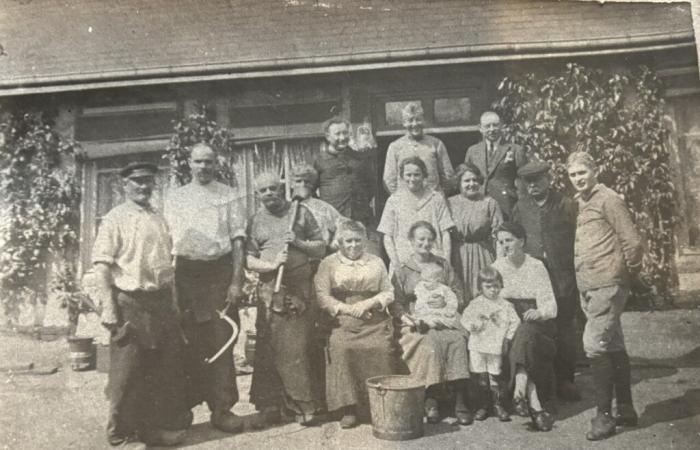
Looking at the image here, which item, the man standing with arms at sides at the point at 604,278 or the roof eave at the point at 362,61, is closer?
the man standing with arms at sides at the point at 604,278

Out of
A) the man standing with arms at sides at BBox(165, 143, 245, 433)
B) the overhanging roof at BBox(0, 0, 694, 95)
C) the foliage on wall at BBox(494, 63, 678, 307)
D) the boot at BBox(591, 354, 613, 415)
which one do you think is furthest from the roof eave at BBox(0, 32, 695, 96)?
the boot at BBox(591, 354, 613, 415)

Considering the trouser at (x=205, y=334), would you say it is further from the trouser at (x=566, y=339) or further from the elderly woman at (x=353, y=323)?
the trouser at (x=566, y=339)

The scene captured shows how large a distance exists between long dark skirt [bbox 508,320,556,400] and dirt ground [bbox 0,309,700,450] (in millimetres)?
225

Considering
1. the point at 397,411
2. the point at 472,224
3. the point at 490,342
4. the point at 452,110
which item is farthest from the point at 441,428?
the point at 452,110

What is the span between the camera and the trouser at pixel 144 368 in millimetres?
3346

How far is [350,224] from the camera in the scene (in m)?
3.81

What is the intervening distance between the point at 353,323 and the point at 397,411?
1.93ft

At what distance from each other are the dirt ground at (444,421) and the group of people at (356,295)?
0.10 m

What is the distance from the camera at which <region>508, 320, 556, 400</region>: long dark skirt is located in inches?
141

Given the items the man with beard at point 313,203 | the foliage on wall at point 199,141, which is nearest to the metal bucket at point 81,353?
the foliage on wall at point 199,141

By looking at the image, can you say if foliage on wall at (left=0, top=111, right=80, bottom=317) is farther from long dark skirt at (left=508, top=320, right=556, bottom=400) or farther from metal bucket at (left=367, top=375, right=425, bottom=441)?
long dark skirt at (left=508, top=320, right=556, bottom=400)

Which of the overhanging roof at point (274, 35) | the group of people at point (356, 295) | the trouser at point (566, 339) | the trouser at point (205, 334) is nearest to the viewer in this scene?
the group of people at point (356, 295)

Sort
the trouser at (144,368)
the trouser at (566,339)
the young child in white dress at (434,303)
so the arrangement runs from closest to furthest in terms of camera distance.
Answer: the trouser at (144,368) → the young child in white dress at (434,303) → the trouser at (566,339)

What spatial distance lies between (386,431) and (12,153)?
302 cm
